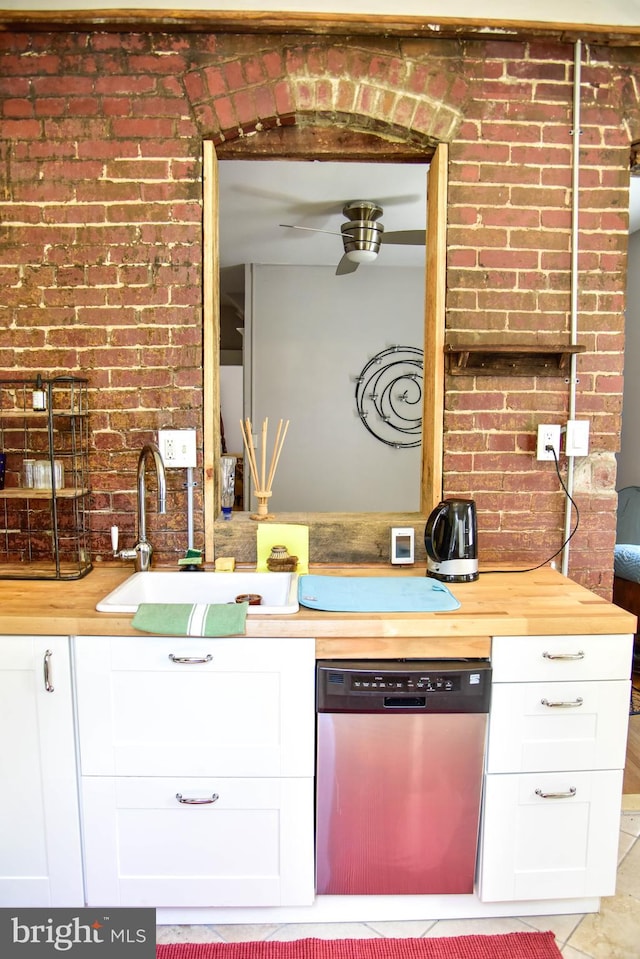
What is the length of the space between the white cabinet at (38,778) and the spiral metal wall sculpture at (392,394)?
4.04 m

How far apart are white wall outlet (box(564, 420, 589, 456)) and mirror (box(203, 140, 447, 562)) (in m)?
0.44

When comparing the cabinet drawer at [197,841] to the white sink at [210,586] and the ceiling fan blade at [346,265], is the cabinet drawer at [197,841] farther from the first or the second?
the ceiling fan blade at [346,265]

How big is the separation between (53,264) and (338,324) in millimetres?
3496

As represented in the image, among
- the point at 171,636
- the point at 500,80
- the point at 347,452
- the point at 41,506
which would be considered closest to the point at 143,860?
the point at 171,636

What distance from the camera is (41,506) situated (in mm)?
2006

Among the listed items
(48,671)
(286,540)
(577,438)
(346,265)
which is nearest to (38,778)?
(48,671)

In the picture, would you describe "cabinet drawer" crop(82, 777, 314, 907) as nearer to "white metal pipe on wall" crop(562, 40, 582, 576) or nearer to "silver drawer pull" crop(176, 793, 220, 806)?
"silver drawer pull" crop(176, 793, 220, 806)

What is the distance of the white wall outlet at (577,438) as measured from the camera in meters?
1.98

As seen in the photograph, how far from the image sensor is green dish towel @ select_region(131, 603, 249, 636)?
1.45 m

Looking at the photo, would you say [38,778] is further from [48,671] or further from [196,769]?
[196,769]

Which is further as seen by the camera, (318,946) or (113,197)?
(113,197)

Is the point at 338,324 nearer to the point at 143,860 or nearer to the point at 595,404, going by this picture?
the point at 595,404

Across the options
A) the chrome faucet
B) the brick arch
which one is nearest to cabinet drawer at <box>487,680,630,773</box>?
the chrome faucet

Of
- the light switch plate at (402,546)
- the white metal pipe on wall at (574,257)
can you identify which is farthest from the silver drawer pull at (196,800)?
the white metal pipe on wall at (574,257)
